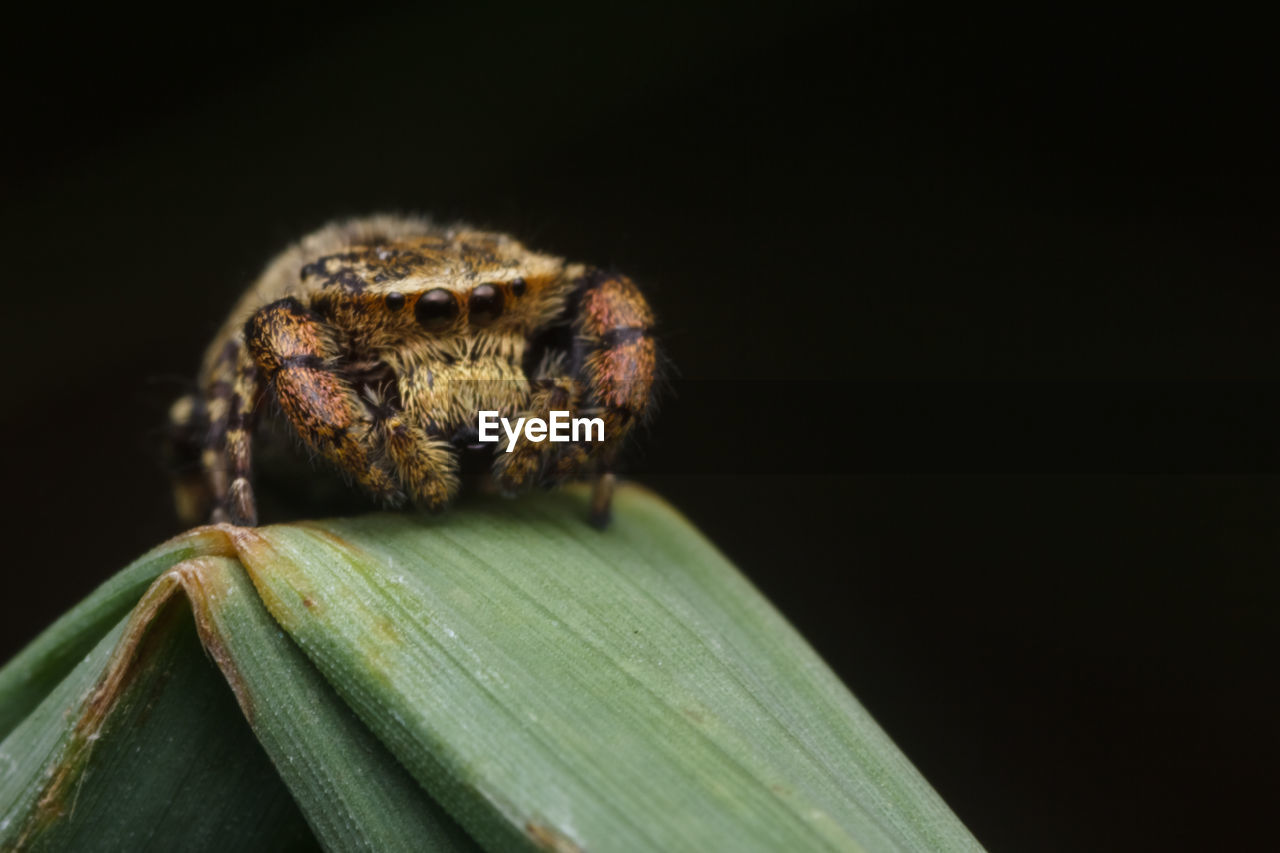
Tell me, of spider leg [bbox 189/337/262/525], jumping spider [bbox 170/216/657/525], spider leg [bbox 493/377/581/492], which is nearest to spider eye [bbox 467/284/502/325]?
jumping spider [bbox 170/216/657/525]

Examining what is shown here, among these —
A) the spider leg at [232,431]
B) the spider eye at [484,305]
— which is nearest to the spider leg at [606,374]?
the spider eye at [484,305]

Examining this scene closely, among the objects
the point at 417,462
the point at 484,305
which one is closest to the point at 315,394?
the point at 417,462

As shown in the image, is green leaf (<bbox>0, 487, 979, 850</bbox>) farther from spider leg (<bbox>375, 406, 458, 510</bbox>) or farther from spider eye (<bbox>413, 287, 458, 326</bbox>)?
spider eye (<bbox>413, 287, 458, 326</bbox>)

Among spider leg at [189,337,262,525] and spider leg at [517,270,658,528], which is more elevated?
spider leg at [517,270,658,528]

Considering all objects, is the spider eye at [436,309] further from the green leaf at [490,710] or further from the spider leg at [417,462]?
the green leaf at [490,710]

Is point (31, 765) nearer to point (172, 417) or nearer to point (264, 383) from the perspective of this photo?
point (264, 383)

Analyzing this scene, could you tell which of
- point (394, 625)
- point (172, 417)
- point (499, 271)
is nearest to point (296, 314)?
point (499, 271)
